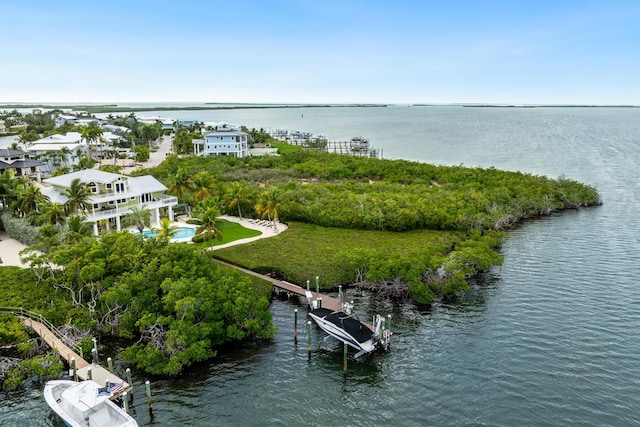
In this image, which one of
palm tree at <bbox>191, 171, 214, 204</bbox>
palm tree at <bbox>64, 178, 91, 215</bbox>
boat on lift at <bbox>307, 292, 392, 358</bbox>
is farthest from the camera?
palm tree at <bbox>191, 171, 214, 204</bbox>

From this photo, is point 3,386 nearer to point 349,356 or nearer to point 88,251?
point 88,251

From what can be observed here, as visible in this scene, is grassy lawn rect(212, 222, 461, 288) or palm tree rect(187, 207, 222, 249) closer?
grassy lawn rect(212, 222, 461, 288)

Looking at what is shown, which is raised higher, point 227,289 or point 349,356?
point 227,289

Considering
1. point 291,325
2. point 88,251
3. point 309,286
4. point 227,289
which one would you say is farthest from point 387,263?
point 88,251

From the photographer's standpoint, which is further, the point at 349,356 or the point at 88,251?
the point at 88,251

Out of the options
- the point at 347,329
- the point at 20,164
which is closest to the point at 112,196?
the point at 347,329

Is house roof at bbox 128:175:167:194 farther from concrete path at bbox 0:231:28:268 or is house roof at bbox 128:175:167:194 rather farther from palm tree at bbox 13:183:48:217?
concrete path at bbox 0:231:28:268

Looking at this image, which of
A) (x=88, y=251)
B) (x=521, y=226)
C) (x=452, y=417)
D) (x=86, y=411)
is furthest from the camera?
(x=521, y=226)

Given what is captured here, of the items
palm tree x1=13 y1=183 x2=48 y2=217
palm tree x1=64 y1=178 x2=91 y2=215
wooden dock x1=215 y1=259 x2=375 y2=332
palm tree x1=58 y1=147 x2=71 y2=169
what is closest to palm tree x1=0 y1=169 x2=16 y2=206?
palm tree x1=13 y1=183 x2=48 y2=217
